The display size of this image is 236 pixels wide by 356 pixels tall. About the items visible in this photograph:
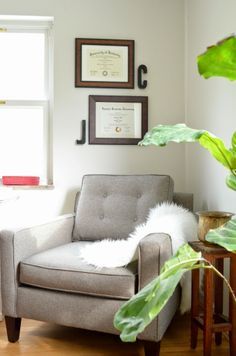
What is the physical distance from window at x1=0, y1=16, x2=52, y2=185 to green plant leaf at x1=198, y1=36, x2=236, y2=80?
2.06 meters

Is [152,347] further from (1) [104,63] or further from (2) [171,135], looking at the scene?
(1) [104,63]

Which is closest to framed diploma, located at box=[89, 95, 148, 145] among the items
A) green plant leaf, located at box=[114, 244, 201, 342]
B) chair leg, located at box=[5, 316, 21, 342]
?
chair leg, located at box=[5, 316, 21, 342]

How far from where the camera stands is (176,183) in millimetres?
2820

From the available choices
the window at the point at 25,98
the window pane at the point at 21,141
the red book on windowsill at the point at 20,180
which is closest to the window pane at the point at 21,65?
the window at the point at 25,98

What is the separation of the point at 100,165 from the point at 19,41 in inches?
43.3

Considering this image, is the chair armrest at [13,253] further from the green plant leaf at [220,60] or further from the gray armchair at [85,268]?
the green plant leaf at [220,60]

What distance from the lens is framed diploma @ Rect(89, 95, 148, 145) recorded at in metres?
2.74

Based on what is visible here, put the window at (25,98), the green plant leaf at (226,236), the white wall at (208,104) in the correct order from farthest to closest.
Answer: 1. the window at (25,98)
2. the white wall at (208,104)
3. the green plant leaf at (226,236)

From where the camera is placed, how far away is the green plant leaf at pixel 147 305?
2.91 feet

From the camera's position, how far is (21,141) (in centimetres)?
285

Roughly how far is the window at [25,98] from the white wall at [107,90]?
0.46ft

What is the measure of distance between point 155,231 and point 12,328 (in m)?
0.89

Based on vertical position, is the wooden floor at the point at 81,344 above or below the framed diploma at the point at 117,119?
below

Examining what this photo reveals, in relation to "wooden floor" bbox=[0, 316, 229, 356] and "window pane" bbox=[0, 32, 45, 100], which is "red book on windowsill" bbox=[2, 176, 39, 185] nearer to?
"window pane" bbox=[0, 32, 45, 100]
